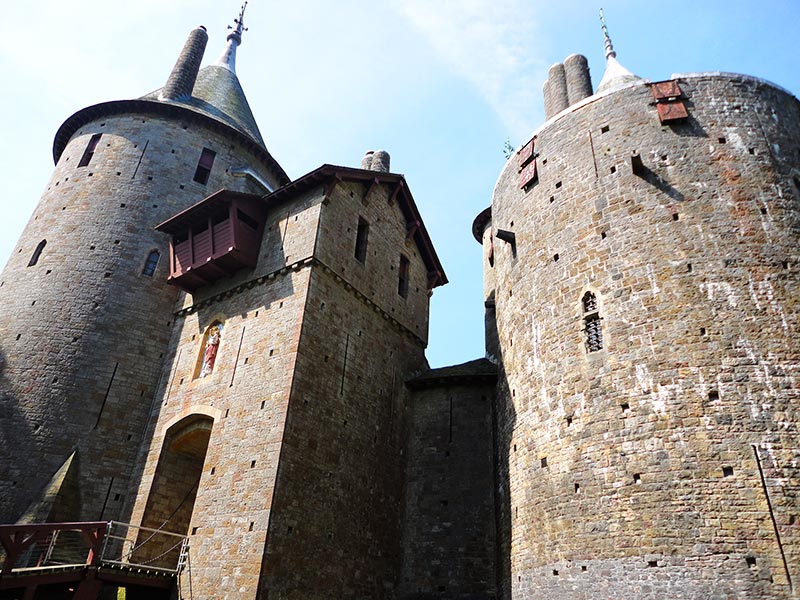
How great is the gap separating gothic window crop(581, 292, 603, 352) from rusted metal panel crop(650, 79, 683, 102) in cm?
539

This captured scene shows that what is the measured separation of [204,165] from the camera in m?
21.9

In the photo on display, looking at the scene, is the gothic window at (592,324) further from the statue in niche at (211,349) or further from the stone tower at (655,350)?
the statue in niche at (211,349)

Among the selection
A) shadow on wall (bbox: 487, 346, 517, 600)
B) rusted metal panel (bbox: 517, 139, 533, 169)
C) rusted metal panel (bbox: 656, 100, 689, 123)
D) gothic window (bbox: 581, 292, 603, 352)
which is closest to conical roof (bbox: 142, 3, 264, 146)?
rusted metal panel (bbox: 517, 139, 533, 169)

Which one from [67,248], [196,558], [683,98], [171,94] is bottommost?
[196,558]

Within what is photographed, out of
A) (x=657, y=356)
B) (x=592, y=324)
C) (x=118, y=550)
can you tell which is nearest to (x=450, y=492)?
(x=592, y=324)

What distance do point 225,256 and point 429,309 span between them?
7.79 meters

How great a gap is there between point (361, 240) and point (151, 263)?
7069 millimetres

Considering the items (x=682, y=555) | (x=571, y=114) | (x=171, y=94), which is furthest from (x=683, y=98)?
(x=171, y=94)

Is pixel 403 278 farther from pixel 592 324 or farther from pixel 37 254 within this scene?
pixel 37 254

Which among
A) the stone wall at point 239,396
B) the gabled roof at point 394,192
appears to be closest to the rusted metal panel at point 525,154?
the gabled roof at point 394,192

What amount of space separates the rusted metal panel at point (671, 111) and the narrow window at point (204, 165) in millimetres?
15376

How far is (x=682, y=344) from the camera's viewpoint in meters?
11.3

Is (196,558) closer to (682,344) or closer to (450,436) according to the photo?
(450,436)

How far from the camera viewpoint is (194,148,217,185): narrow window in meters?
21.6
